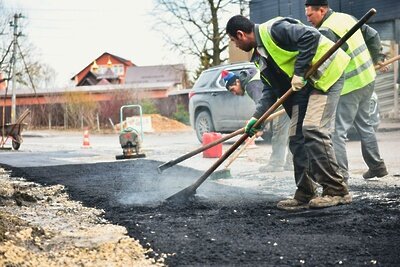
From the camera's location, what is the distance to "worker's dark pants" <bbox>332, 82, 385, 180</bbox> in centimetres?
569

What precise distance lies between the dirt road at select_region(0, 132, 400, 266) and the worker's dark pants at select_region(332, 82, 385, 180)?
27cm

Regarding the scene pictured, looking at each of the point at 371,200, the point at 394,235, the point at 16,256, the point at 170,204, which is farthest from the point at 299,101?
the point at 16,256

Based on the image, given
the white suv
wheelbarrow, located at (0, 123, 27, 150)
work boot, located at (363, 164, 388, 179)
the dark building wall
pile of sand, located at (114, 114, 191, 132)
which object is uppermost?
the dark building wall

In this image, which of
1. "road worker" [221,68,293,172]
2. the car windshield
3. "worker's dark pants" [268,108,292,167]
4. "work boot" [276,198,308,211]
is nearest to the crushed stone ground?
"work boot" [276,198,308,211]

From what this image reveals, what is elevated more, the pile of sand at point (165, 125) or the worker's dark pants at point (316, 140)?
the worker's dark pants at point (316, 140)

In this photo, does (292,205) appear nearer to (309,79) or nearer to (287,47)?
(309,79)

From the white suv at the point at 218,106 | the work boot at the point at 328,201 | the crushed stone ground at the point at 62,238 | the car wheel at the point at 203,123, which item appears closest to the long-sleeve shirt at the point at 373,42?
the work boot at the point at 328,201

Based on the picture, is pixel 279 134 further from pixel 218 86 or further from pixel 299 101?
pixel 218 86

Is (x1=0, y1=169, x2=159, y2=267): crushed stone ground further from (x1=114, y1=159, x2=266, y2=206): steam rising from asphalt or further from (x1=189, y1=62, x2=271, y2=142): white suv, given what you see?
(x1=189, y1=62, x2=271, y2=142): white suv

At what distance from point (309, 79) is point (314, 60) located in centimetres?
15

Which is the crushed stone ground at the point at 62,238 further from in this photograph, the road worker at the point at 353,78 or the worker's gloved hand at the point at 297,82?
the road worker at the point at 353,78

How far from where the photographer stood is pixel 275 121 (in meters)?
7.64

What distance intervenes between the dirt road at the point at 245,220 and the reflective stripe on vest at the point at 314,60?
3.31 ft

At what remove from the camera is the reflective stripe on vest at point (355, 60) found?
5.65 metres
